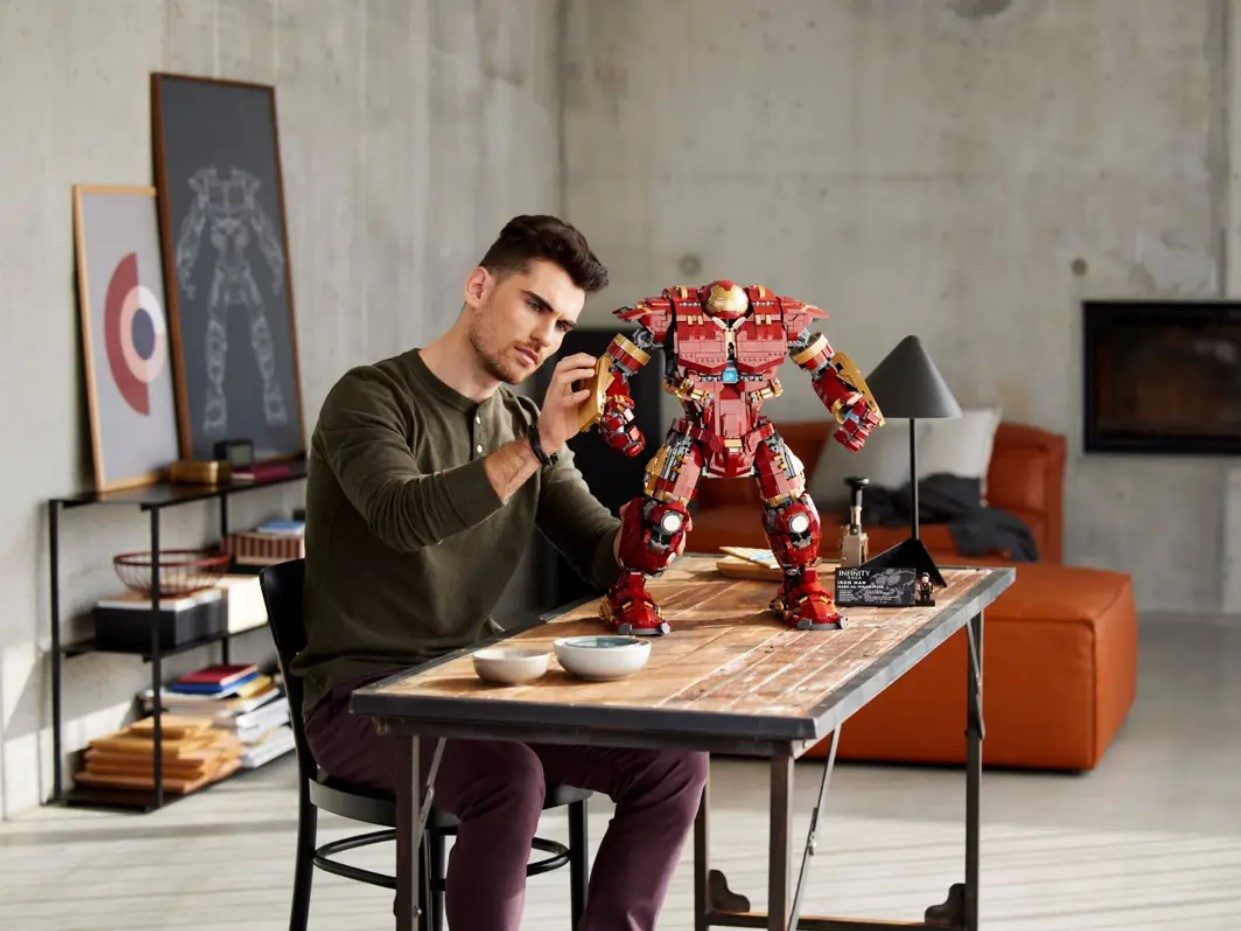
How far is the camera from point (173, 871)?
3.96 meters

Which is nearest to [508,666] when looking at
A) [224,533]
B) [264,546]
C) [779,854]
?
[779,854]

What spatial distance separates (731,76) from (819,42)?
1.24 feet

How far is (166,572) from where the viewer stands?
4.59 meters

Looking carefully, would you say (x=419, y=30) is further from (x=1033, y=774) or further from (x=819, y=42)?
(x=1033, y=774)

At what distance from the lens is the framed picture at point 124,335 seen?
4.54 metres

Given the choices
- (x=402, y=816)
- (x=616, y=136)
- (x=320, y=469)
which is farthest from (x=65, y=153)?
(x=616, y=136)

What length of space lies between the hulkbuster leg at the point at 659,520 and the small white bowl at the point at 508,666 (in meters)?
0.46

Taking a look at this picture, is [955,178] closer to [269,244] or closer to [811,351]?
[269,244]

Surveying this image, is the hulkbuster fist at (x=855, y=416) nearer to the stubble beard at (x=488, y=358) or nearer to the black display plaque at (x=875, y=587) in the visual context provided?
the black display plaque at (x=875, y=587)

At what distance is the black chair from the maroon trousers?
1.3 inches

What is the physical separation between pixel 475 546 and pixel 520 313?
37 centimetres

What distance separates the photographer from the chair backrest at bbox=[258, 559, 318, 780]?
2.79 m

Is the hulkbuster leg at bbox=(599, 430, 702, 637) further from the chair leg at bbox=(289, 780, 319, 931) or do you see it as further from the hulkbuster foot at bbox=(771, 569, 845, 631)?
the chair leg at bbox=(289, 780, 319, 931)

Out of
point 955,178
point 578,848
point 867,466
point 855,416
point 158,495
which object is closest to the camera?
point 855,416
